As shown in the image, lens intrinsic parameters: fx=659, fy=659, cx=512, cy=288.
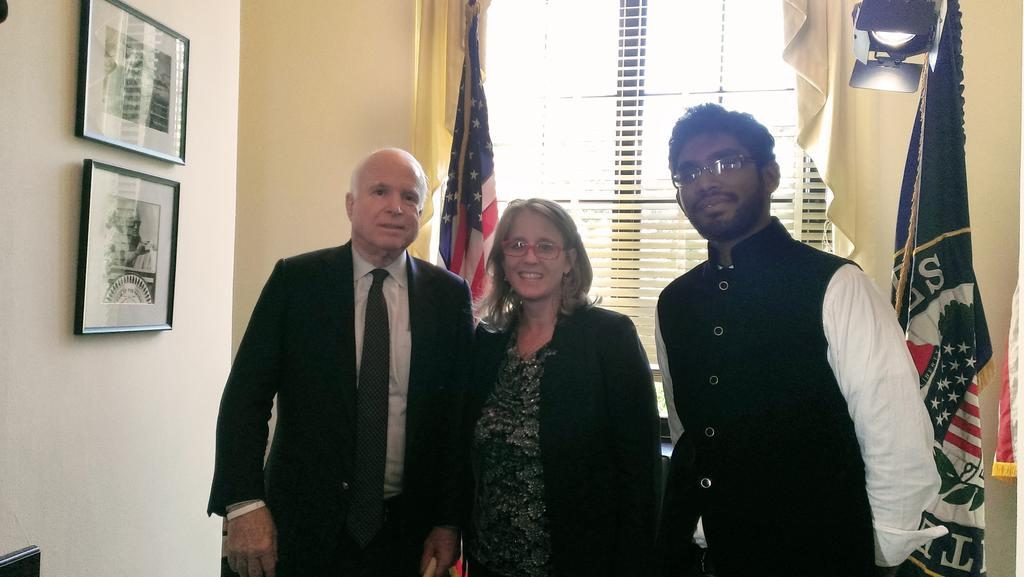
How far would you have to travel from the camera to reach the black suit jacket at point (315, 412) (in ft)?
5.24

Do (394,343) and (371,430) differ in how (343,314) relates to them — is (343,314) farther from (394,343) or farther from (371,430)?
(371,430)

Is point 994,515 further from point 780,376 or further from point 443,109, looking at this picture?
point 443,109

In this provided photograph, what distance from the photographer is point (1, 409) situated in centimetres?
170

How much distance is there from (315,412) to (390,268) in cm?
42

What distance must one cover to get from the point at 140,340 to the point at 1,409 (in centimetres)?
52

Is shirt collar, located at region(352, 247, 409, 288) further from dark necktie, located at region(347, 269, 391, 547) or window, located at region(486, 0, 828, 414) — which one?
window, located at region(486, 0, 828, 414)

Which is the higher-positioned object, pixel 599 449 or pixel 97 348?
pixel 97 348

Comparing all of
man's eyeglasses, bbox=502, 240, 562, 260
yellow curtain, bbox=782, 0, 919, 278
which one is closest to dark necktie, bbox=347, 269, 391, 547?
man's eyeglasses, bbox=502, 240, 562, 260

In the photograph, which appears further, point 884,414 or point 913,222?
point 913,222

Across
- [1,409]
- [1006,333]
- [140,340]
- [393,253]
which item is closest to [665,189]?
[1006,333]

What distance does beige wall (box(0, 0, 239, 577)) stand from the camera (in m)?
Answer: 1.74

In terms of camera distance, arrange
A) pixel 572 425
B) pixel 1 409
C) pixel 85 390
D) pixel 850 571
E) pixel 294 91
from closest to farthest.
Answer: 1. pixel 850 571
2. pixel 572 425
3. pixel 1 409
4. pixel 85 390
5. pixel 294 91

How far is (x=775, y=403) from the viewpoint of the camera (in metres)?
1.38

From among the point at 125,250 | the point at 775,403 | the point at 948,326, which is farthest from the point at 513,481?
the point at 125,250
